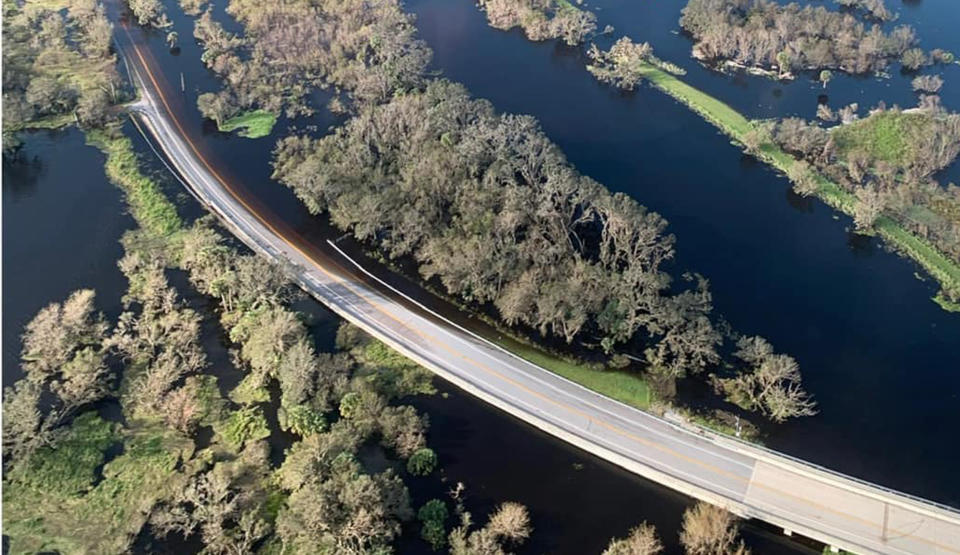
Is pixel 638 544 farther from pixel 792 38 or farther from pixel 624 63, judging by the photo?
pixel 792 38

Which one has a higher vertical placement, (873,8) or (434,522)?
(873,8)

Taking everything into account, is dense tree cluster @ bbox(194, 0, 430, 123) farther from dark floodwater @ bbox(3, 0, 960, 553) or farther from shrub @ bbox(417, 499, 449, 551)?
shrub @ bbox(417, 499, 449, 551)

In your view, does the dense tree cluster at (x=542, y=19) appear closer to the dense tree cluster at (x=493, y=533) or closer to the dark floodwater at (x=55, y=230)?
the dark floodwater at (x=55, y=230)

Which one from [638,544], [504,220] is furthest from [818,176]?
[638,544]

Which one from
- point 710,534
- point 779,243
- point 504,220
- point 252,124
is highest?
point 779,243

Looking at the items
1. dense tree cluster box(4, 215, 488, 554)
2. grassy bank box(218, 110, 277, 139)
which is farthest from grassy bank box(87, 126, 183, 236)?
grassy bank box(218, 110, 277, 139)

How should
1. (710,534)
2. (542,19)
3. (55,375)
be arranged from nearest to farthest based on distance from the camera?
(710,534), (55,375), (542,19)

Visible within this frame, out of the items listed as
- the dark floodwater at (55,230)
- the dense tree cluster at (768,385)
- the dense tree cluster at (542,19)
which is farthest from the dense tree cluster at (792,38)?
the dark floodwater at (55,230)
